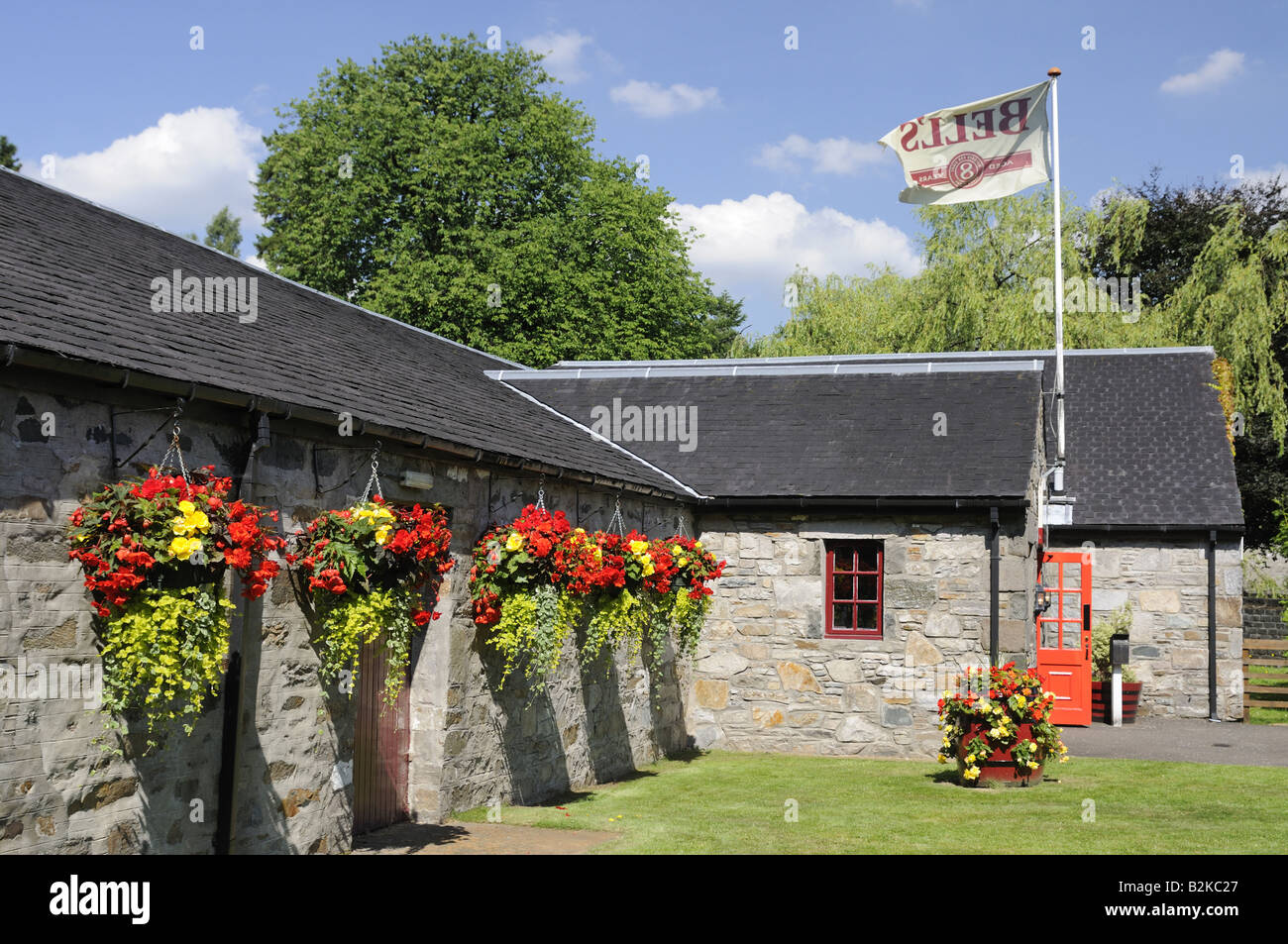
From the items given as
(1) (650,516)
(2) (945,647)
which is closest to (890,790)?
(2) (945,647)

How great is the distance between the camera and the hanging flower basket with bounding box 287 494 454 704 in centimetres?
746

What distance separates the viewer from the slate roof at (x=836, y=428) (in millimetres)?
14594

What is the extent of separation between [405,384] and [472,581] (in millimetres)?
2402

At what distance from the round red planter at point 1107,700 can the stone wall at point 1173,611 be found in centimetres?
49

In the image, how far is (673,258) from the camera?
105 feet

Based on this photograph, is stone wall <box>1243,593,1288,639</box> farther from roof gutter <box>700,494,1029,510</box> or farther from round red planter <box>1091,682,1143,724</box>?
roof gutter <box>700,494,1029,510</box>

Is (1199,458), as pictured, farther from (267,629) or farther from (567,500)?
(267,629)

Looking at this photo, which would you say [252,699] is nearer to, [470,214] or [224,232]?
[470,214]

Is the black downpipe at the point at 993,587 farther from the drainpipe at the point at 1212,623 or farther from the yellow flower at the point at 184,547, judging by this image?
the yellow flower at the point at 184,547

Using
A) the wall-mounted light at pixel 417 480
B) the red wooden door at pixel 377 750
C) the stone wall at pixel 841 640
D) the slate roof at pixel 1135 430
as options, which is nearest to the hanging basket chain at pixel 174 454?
the wall-mounted light at pixel 417 480

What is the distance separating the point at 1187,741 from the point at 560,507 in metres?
9.93

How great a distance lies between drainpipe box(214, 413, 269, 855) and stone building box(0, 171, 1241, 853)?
2 centimetres

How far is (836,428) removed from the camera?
16250 mm

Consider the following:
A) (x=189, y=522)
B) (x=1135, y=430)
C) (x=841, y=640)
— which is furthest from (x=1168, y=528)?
(x=189, y=522)
